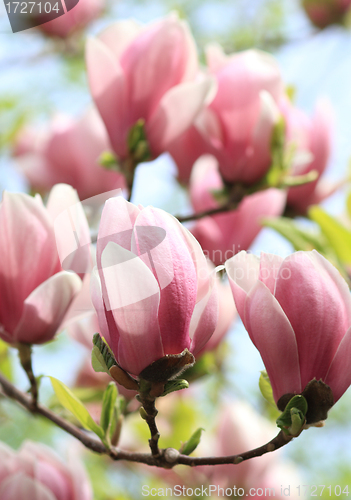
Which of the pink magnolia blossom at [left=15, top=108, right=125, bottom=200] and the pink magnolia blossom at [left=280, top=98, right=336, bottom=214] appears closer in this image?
the pink magnolia blossom at [left=280, top=98, right=336, bottom=214]

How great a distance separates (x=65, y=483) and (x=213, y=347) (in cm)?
27

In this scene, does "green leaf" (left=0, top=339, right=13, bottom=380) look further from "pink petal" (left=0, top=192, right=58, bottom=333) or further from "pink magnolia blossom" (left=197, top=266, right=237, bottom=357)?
"pink petal" (left=0, top=192, right=58, bottom=333)

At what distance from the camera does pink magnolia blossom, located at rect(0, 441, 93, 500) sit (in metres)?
0.53

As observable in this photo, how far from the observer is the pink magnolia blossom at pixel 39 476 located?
53 centimetres

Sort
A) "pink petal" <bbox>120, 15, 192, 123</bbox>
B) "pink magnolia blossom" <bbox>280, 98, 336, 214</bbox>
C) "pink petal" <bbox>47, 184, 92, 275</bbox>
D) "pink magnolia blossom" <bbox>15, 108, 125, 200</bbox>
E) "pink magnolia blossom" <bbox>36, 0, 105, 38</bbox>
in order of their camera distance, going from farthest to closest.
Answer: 1. "pink magnolia blossom" <bbox>36, 0, 105, 38</bbox>
2. "pink magnolia blossom" <bbox>15, 108, 125, 200</bbox>
3. "pink magnolia blossom" <bbox>280, 98, 336, 214</bbox>
4. "pink petal" <bbox>120, 15, 192, 123</bbox>
5. "pink petal" <bbox>47, 184, 92, 275</bbox>

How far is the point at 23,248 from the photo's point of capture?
1.45ft

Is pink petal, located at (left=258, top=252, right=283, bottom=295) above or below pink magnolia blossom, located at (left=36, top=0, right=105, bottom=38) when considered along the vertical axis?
below

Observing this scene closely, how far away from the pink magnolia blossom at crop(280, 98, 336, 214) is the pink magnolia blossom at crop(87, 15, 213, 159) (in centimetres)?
19

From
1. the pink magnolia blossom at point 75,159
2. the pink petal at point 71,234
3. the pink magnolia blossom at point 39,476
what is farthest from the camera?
the pink magnolia blossom at point 75,159

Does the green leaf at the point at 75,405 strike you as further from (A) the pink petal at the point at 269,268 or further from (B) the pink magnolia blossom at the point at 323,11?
(B) the pink magnolia blossom at the point at 323,11

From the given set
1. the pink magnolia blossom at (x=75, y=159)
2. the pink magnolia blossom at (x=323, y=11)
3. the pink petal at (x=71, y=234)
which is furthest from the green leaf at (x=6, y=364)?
the pink magnolia blossom at (x=323, y=11)

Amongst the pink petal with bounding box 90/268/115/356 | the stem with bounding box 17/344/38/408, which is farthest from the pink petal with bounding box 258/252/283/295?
the stem with bounding box 17/344/38/408

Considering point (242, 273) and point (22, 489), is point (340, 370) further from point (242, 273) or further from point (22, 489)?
point (22, 489)

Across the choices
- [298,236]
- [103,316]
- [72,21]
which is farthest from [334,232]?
[72,21]
